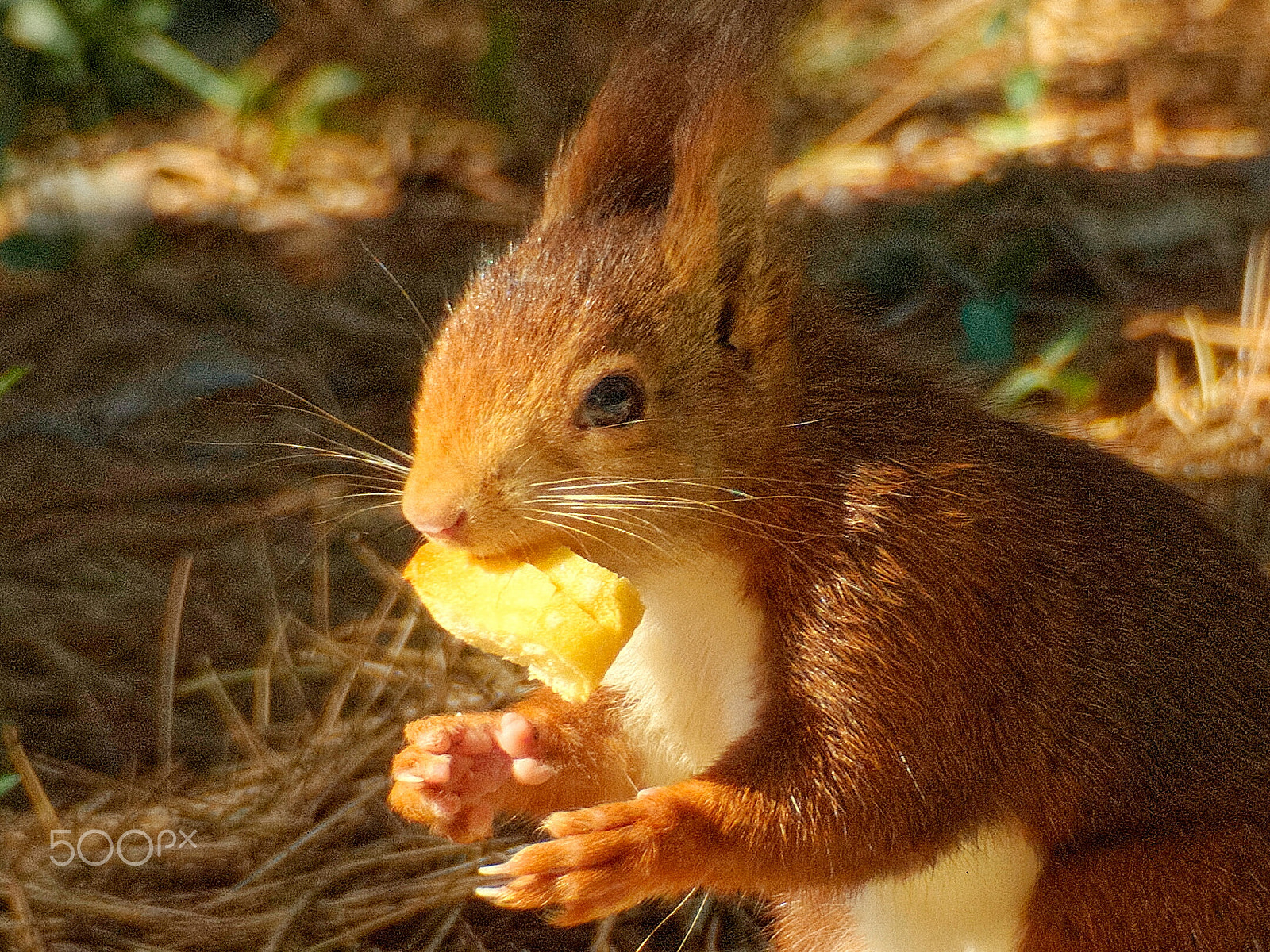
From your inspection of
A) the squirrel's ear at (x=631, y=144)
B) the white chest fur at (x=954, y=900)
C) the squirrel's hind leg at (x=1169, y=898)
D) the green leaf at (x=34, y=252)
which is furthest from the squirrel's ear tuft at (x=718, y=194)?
the green leaf at (x=34, y=252)

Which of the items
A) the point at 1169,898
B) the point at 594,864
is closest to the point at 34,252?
the point at 594,864

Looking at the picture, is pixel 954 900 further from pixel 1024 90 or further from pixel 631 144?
pixel 1024 90

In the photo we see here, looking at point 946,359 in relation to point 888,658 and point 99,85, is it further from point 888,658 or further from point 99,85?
point 99,85

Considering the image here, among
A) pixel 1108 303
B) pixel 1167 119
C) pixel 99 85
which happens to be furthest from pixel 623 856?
pixel 1167 119

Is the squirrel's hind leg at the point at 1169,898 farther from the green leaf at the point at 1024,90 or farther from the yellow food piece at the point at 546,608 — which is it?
the green leaf at the point at 1024,90

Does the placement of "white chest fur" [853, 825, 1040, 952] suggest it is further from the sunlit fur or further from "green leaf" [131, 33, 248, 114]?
"green leaf" [131, 33, 248, 114]

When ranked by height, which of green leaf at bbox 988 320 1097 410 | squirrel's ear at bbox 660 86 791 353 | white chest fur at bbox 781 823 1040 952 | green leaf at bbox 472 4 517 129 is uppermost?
squirrel's ear at bbox 660 86 791 353

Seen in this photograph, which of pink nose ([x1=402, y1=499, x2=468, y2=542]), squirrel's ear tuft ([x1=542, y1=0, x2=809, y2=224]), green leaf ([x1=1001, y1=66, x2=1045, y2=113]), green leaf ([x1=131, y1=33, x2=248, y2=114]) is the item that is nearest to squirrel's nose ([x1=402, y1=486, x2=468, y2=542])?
pink nose ([x1=402, y1=499, x2=468, y2=542])

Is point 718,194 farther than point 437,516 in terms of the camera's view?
Yes
